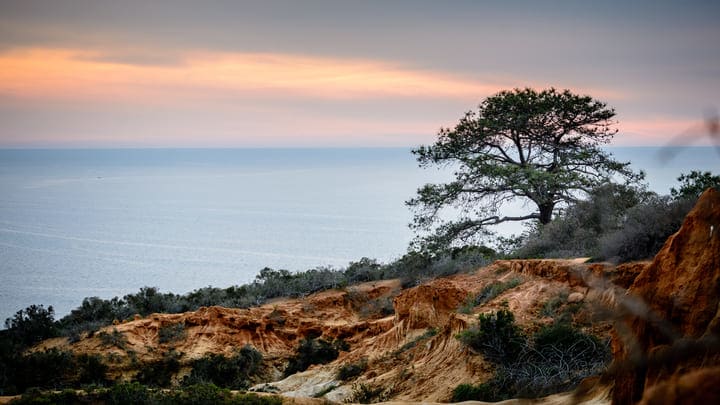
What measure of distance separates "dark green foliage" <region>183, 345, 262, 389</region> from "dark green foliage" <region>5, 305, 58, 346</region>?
724cm

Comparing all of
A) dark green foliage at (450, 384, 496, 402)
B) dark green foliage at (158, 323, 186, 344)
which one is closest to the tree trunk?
dark green foliage at (158, 323, 186, 344)

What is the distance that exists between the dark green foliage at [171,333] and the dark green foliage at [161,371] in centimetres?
85

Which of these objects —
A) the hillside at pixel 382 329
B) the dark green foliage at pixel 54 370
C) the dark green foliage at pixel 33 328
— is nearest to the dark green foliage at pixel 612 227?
the hillside at pixel 382 329

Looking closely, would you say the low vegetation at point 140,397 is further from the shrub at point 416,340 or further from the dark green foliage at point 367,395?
the shrub at point 416,340

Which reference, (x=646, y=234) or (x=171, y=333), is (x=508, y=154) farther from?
(x=171, y=333)

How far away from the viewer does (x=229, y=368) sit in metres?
17.8

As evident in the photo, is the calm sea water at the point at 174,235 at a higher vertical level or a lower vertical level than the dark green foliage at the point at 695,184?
higher

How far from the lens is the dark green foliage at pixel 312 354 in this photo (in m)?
18.4

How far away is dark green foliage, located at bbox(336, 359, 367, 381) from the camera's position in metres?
15.1

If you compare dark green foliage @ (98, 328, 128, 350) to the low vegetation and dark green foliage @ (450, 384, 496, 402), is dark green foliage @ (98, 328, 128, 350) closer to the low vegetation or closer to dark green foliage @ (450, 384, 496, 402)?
the low vegetation

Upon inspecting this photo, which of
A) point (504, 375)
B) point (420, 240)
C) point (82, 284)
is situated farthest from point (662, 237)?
point (82, 284)

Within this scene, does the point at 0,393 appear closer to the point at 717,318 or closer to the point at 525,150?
the point at 717,318

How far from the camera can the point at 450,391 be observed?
12102mm

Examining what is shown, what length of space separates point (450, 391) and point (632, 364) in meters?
9.56
